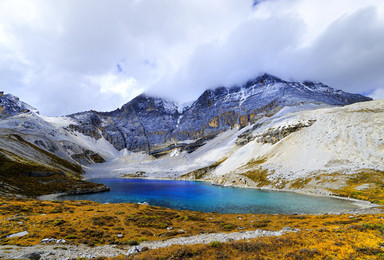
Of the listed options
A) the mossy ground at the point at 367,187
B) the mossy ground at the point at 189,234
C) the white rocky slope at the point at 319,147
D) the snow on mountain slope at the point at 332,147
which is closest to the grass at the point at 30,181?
the mossy ground at the point at 189,234

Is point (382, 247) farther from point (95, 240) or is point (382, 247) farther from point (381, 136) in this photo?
point (381, 136)

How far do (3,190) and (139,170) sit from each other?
141366 mm

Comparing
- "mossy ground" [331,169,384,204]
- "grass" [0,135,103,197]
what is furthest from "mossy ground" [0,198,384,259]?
"mossy ground" [331,169,384,204]

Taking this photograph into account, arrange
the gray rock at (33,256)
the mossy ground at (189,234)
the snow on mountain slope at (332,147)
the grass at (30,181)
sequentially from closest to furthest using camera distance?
the mossy ground at (189,234)
the gray rock at (33,256)
the grass at (30,181)
the snow on mountain slope at (332,147)

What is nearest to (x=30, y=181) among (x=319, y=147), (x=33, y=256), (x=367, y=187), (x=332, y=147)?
(x=33, y=256)

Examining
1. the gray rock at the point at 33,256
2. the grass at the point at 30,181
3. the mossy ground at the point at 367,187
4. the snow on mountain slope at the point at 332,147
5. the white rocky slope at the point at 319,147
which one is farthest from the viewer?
the white rocky slope at the point at 319,147

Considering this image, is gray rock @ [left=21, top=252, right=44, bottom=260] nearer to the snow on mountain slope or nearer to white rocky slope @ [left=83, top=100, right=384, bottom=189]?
Result: white rocky slope @ [left=83, top=100, right=384, bottom=189]

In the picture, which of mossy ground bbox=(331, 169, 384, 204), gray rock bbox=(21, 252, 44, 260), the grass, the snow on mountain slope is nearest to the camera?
gray rock bbox=(21, 252, 44, 260)

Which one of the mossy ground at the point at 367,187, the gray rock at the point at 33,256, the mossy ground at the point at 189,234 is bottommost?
the mossy ground at the point at 367,187

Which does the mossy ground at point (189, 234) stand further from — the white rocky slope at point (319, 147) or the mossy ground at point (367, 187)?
the white rocky slope at point (319, 147)

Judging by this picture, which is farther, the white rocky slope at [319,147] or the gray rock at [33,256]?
the white rocky slope at [319,147]

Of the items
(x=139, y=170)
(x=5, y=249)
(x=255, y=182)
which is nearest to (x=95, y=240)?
(x=5, y=249)

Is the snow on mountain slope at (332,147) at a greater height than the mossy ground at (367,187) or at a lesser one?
greater

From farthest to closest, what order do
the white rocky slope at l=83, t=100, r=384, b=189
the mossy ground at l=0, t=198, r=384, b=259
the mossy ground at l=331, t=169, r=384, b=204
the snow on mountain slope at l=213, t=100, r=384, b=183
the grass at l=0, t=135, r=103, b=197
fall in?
the white rocky slope at l=83, t=100, r=384, b=189 → the snow on mountain slope at l=213, t=100, r=384, b=183 → the grass at l=0, t=135, r=103, b=197 → the mossy ground at l=331, t=169, r=384, b=204 → the mossy ground at l=0, t=198, r=384, b=259
